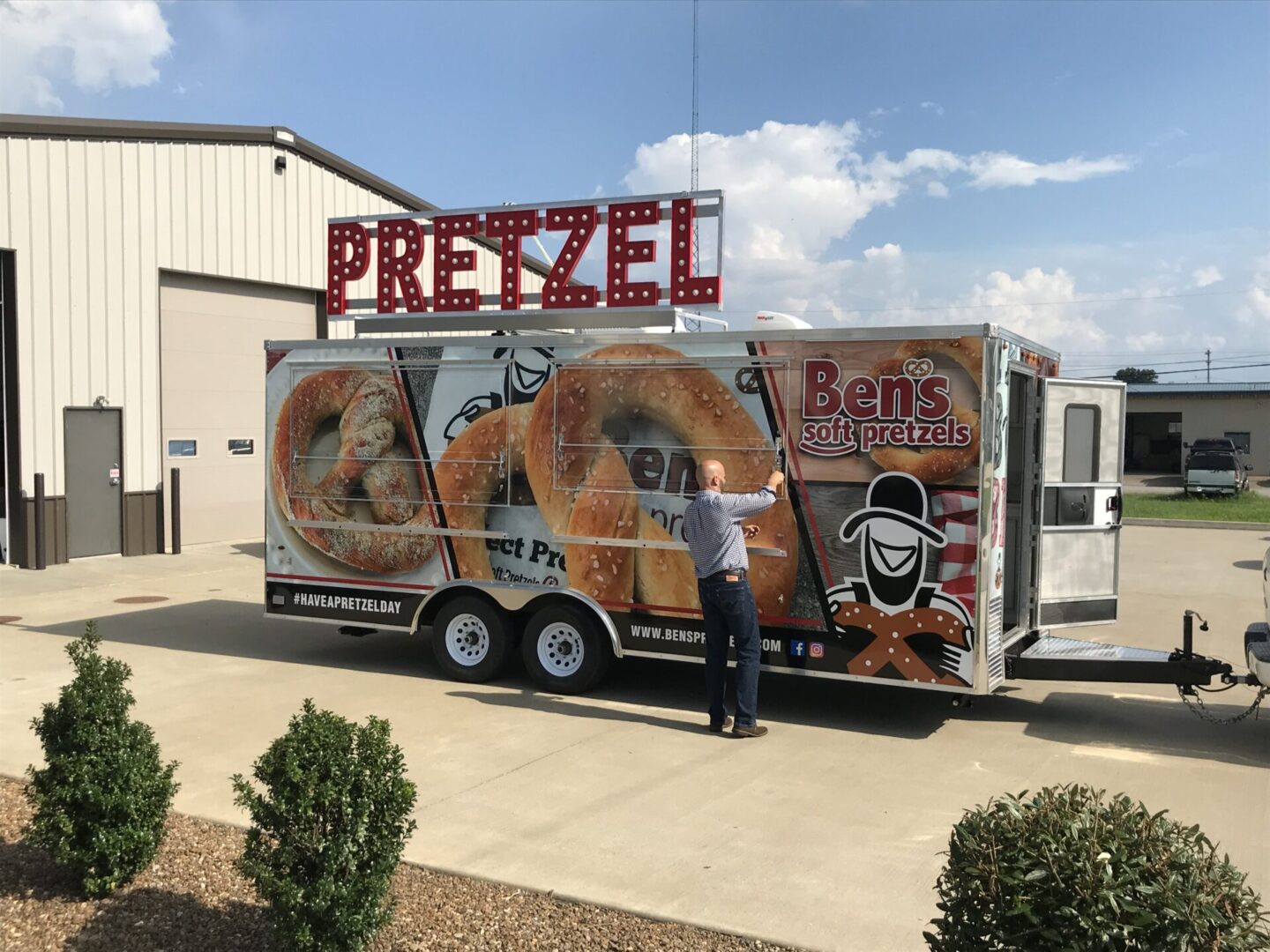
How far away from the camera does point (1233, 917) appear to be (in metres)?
2.66

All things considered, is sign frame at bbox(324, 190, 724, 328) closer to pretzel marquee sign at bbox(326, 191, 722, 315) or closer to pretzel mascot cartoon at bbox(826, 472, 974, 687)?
pretzel marquee sign at bbox(326, 191, 722, 315)

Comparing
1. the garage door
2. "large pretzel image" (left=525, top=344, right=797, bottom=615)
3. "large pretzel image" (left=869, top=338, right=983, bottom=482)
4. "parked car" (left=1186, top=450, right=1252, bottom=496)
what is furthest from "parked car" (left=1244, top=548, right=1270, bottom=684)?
"parked car" (left=1186, top=450, right=1252, bottom=496)

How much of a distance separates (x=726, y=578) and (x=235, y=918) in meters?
3.67

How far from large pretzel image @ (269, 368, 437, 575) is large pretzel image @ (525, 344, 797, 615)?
124 cm

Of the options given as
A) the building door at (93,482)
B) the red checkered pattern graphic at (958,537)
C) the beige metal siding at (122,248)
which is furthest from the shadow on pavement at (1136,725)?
the beige metal siding at (122,248)

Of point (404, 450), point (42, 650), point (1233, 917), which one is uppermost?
point (404, 450)

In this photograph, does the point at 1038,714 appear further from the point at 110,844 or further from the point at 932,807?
the point at 110,844

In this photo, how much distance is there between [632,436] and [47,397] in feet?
36.0

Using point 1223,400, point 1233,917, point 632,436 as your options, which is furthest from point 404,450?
point 1223,400

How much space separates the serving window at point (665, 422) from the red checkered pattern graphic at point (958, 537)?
1100 millimetres

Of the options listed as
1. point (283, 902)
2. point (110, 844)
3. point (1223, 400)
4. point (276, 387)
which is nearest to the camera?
A: point (283, 902)

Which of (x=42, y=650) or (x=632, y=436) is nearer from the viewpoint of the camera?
(x=632, y=436)

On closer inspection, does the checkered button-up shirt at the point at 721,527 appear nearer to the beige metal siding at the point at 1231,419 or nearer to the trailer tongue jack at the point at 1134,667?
the trailer tongue jack at the point at 1134,667

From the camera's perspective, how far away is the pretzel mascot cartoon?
7000 millimetres
